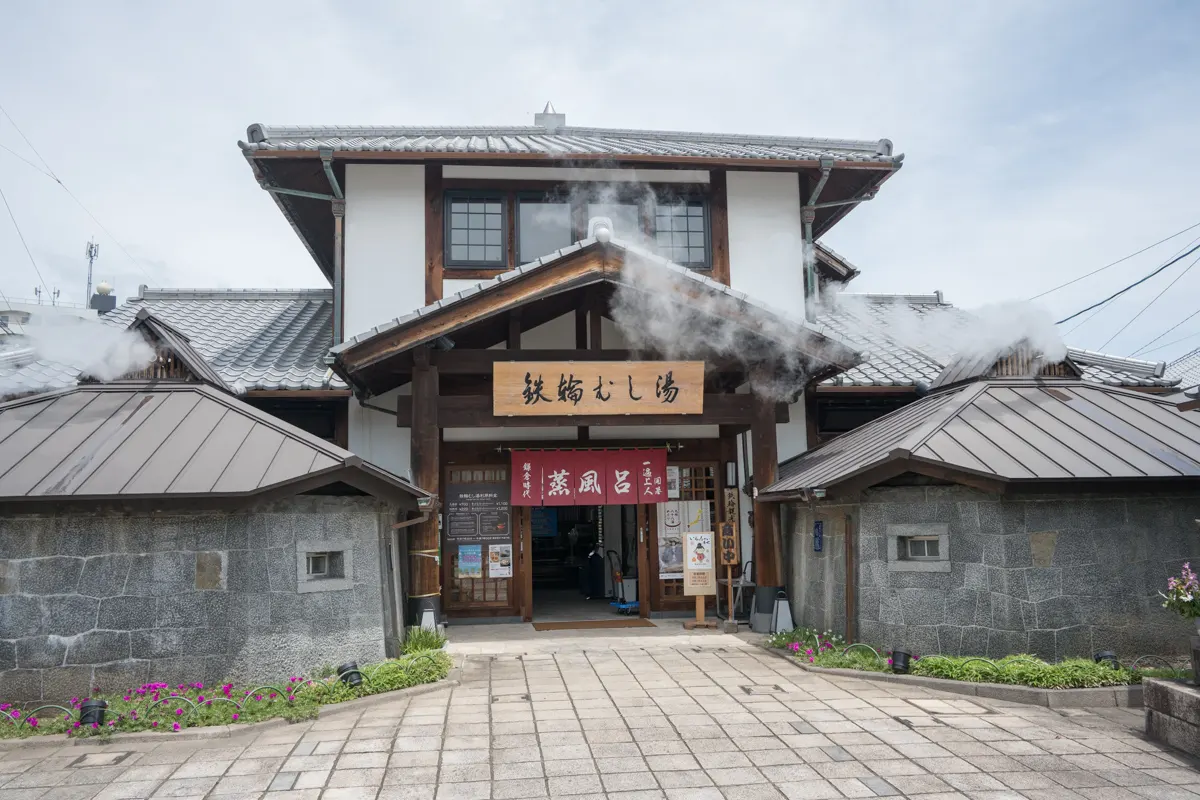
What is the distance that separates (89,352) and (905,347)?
1310 cm

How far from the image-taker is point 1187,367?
38.5m

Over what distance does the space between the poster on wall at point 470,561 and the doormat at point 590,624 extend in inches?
50.7

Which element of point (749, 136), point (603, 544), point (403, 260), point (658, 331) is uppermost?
point (749, 136)

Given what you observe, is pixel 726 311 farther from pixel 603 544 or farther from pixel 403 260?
pixel 603 544

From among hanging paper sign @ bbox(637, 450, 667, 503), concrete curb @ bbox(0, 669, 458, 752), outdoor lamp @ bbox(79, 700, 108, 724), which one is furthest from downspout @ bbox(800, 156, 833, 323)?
outdoor lamp @ bbox(79, 700, 108, 724)

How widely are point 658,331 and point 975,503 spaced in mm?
Answer: 5071

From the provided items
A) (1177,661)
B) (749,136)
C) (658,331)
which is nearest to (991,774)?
(1177,661)

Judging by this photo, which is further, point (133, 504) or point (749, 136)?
point (749, 136)

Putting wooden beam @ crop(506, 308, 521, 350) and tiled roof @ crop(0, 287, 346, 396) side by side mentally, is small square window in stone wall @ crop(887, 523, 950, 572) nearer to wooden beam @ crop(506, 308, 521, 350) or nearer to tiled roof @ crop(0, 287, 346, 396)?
wooden beam @ crop(506, 308, 521, 350)

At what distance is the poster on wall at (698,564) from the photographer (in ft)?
43.2

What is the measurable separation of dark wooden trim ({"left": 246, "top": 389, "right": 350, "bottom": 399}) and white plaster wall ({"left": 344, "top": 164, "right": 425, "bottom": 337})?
1403 millimetres

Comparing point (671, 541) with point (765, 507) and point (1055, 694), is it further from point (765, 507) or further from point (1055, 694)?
point (1055, 694)

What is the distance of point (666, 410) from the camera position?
12.3 meters

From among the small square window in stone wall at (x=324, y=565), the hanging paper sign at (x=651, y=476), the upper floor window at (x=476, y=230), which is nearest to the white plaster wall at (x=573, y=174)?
the upper floor window at (x=476, y=230)
